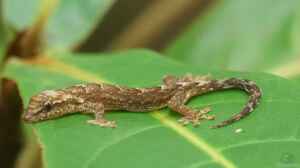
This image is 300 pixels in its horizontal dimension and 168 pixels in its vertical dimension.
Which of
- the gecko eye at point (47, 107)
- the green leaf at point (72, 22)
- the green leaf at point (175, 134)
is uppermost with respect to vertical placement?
the green leaf at point (72, 22)

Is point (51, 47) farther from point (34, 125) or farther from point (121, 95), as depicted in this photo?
point (34, 125)

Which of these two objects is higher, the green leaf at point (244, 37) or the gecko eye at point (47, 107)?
the green leaf at point (244, 37)

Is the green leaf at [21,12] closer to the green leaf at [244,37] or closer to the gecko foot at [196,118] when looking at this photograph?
the green leaf at [244,37]

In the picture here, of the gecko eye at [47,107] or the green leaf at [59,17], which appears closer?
the gecko eye at [47,107]

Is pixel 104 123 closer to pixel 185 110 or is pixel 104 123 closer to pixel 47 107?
pixel 185 110

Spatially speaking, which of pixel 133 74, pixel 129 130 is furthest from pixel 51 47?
pixel 129 130

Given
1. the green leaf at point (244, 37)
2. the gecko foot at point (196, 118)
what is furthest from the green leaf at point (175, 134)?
the green leaf at point (244, 37)

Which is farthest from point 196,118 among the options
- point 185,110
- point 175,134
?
point 185,110
